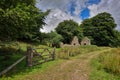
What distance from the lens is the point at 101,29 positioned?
65.8m

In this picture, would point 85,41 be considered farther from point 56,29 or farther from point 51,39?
point 51,39

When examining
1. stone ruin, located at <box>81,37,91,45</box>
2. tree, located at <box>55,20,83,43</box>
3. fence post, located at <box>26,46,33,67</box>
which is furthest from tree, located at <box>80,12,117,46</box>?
fence post, located at <box>26,46,33,67</box>

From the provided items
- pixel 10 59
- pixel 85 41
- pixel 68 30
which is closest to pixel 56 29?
pixel 68 30

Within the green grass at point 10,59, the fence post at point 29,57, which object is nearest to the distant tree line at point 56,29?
the fence post at point 29,57

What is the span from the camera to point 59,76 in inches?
383

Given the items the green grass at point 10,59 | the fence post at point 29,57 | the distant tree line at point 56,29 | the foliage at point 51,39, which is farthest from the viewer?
the foliage at point 51,39

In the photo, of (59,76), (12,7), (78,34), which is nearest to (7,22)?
(12,7)

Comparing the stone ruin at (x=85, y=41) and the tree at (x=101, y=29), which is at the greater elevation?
the tree at (x=101, y=29)

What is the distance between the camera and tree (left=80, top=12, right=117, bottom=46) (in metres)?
64.6

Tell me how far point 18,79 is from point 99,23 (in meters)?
62.0

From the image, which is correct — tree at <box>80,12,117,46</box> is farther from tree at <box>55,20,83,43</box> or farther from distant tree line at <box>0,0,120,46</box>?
tree at <box>55,20,83,43</box>

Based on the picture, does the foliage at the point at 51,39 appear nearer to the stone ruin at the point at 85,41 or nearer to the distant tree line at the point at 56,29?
the distant tree line at the point at 56,29

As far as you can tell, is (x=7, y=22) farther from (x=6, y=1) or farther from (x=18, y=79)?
(x=18, y=79)

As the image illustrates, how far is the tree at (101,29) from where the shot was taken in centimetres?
6462
